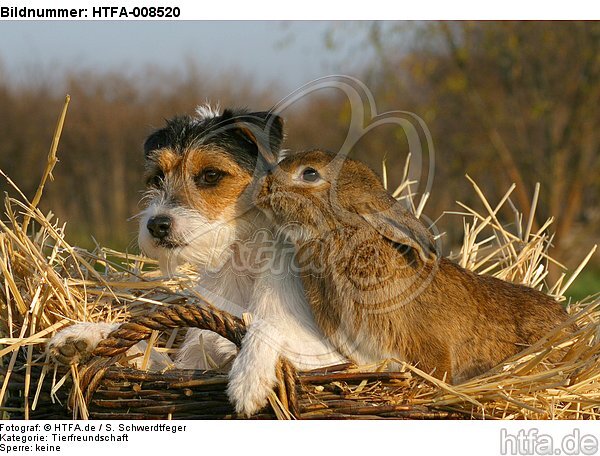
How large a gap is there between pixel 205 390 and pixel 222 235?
92 centimetres

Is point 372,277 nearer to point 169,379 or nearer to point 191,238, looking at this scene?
point 191,238

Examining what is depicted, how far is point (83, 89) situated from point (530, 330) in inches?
475

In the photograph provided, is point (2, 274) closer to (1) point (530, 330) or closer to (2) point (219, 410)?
(2) point (219, 410)

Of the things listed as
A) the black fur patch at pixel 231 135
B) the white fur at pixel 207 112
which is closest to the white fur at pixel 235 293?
the black fur patch at pixel 231 135

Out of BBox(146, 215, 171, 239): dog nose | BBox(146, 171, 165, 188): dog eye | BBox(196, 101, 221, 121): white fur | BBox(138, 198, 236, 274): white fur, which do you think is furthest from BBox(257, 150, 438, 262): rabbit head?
BBox(196, 101, 221, 121): white fur

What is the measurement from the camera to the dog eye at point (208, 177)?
12.7 ft

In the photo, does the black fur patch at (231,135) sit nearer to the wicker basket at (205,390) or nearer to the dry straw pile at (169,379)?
the dry straw pile at (169,379)

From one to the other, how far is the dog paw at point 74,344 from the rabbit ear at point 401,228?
4.18ft

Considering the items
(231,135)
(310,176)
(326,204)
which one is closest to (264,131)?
(231,135)

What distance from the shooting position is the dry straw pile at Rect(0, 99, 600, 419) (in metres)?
3.10

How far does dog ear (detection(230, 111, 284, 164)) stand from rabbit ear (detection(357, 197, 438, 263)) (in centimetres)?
68

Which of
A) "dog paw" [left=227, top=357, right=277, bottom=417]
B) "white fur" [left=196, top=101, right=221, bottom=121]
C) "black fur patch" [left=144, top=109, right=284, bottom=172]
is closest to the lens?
"dog paw" [left=227, top=357, right=277, bottom=417]

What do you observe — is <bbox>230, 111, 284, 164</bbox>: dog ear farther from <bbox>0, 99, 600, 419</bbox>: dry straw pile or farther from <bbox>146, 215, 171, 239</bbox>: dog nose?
<bbox>0, 99, 600, 419</bbox>: dry straw pile
